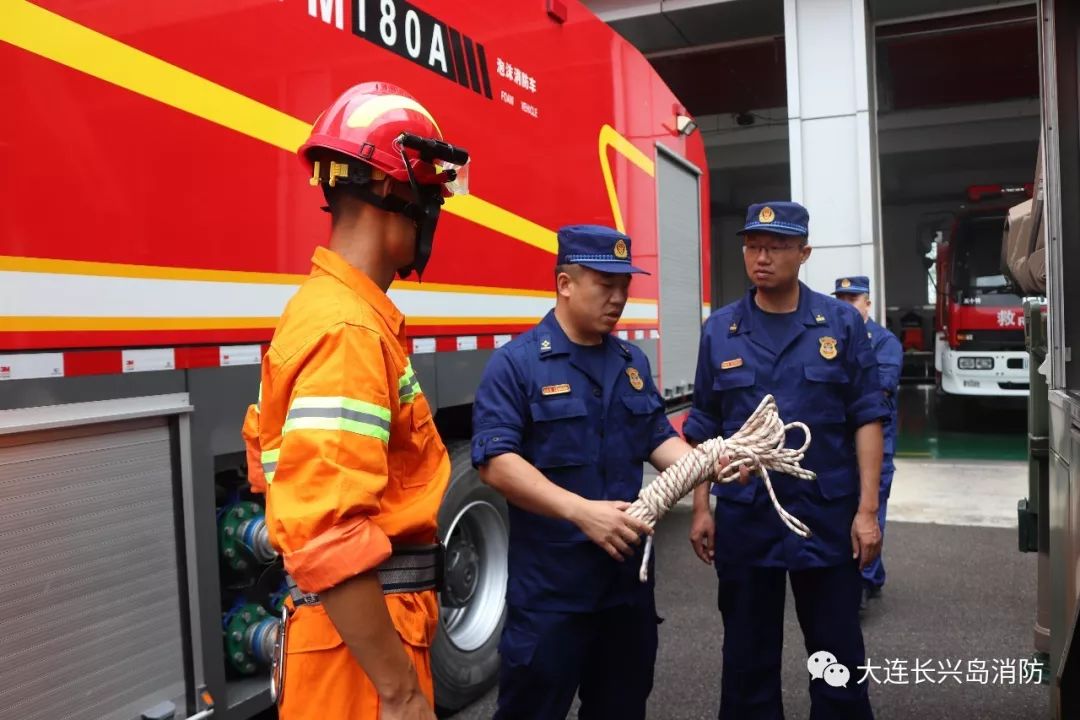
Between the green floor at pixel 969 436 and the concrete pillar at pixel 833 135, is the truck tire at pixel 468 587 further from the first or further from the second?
the green floor at pixel 969 436

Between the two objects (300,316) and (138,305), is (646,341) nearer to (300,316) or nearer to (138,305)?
(138,305)

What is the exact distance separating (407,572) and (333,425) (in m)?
0.39

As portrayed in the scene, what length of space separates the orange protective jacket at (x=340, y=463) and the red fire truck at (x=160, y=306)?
0.49 m

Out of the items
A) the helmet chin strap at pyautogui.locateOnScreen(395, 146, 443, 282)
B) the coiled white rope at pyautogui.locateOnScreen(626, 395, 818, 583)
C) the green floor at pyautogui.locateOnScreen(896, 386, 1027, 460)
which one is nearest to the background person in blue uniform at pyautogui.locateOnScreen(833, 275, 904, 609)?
the coiled white rope at pyautogui.locateOnScreen(626, 395, 818, 583)

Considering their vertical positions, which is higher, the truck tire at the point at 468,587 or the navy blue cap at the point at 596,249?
the navy blue cap at the point at 596,249

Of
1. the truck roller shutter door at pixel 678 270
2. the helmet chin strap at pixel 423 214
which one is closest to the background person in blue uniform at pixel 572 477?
the helmet chin strap at pixel 423 214

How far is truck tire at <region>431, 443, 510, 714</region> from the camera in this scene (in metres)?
3.51

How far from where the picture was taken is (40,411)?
1.91 metres

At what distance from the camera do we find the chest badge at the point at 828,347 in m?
3.06

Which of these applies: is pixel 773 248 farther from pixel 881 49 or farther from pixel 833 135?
pixel 881 49

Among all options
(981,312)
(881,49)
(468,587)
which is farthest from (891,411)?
(881,49)

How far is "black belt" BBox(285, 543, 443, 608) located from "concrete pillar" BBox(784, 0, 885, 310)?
29.0ft

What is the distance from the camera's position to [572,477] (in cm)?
256

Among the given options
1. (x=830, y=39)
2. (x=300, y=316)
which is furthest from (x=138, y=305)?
(x=830, y=39)
